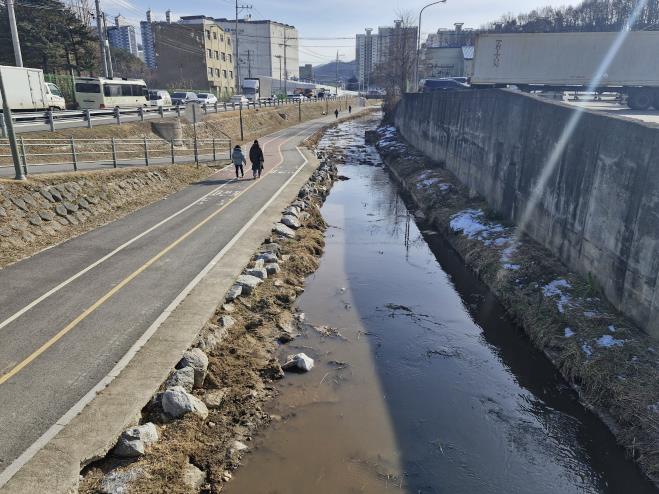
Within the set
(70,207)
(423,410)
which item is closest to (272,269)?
(423,410)

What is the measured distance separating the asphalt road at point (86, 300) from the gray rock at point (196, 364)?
107 cm

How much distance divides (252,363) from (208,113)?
36363 mm

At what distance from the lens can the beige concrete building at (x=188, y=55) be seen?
266ft

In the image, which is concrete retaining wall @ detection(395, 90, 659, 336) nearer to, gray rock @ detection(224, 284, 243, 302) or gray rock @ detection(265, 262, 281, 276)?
gray rock @ detection(265, 262, 281, 276)

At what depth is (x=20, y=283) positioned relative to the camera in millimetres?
11203

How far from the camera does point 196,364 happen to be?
859 centimetres

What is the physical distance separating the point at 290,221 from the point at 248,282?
19.1 feet

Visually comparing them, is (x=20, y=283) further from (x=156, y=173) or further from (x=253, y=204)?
(x=156, y=173)

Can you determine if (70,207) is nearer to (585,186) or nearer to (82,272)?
(82,272)

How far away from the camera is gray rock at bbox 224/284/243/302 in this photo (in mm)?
11297

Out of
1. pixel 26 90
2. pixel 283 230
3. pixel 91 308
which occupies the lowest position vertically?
pixel 283 230

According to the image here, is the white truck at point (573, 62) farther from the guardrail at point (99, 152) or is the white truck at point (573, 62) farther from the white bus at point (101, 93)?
the white bus at point (101, 93)

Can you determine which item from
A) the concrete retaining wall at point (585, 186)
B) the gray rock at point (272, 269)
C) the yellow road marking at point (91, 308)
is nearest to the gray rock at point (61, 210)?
the yellow road marking at point (91, 308)

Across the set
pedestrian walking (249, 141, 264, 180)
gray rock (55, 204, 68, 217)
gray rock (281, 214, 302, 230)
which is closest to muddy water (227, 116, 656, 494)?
gray rock (281, 214, 302, 230)
